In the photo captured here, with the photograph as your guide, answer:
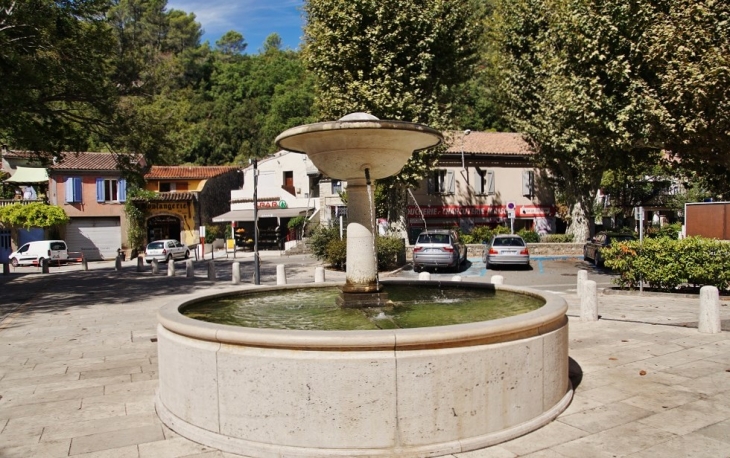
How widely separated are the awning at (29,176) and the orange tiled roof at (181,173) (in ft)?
23.2

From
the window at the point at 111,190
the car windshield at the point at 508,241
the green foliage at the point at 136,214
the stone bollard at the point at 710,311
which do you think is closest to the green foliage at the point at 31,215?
the window at the point at 111,190

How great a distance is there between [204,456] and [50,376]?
13.3 feet

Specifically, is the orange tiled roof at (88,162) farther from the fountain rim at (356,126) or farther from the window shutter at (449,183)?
the fountain rim at (356,126)

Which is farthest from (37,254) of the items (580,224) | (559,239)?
(580,224)

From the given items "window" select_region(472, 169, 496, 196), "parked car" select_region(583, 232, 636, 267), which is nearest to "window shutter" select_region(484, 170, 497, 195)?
"window" select_region(472, 169, 496, 196)

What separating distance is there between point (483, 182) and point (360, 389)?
33.4m

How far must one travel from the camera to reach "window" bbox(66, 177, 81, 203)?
3975 cm

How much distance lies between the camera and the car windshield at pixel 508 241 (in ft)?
75.7

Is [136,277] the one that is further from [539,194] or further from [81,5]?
[539,194]

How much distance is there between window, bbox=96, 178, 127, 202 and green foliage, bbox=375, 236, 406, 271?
26.1 metres

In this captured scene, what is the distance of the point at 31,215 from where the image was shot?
3731 cm

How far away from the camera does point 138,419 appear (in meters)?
5.53

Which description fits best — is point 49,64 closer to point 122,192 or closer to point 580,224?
point 122,192

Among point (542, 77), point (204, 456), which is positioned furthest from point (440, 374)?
point (542, 77)
